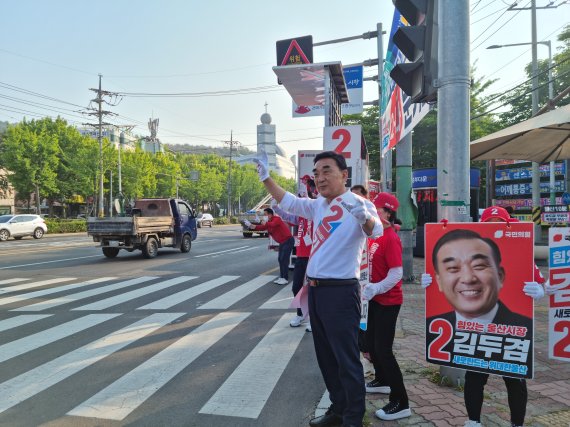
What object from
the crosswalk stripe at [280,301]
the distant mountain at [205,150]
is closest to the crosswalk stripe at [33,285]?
the crosswalk stripe at [280,301]

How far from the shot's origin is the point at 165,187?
61.0 m

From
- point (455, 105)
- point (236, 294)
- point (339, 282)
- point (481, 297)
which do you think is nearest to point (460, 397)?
point (481, 297)

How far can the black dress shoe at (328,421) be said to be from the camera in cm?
321

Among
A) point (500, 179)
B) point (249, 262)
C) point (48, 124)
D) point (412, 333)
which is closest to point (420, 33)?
point (412, 333)

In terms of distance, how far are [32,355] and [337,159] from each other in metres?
4.36

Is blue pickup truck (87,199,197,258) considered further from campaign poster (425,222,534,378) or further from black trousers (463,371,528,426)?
black trousers (463,371,528,426)

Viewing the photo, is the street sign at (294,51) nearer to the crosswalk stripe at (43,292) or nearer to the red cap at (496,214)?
the red cap at (496,214)

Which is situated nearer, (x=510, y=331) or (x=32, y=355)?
(x=510, y=331)

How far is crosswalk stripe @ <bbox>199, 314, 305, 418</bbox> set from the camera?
358 cm

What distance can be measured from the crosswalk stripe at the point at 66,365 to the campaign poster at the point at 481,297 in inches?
141

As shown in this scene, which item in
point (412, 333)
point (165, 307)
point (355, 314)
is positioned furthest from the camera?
point (165, 307)

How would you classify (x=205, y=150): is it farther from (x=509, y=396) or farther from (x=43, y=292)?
(x=509, y=396)

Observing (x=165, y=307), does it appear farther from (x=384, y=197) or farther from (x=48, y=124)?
(x=48, y=124)

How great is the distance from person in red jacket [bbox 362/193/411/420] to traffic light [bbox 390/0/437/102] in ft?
4.35
